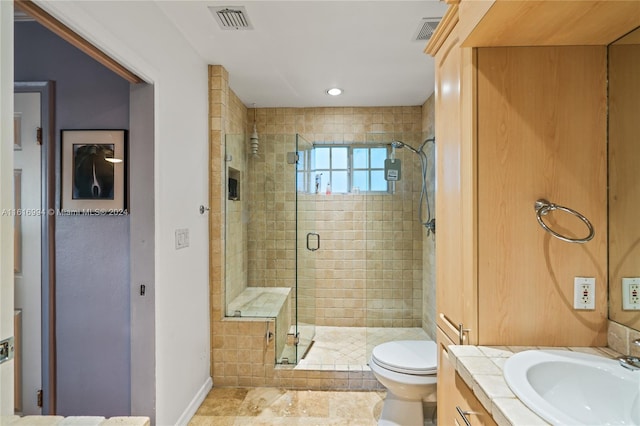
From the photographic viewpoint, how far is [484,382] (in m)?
0.95

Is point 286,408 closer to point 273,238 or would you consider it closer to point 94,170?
point 273,238

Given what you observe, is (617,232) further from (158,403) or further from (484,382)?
(158,403)

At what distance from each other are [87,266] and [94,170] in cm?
55

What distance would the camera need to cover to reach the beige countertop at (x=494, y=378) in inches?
31.4

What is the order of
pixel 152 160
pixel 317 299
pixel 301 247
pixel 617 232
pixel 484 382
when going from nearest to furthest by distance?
1. pixel 484 382
2. pixel 617 232
3. pixel 152 160
4. pixel 301 247
5. pixel 317 299

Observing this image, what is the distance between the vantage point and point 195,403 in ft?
7.52

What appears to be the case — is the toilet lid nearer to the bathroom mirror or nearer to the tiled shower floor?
the tiled shower floor

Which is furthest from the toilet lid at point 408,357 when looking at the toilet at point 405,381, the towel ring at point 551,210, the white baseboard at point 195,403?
the white baseboard at point 195,403

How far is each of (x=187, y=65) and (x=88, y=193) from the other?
3.36ft

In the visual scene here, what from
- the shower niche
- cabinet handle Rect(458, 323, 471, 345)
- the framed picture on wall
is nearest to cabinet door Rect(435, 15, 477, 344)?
cabinet handle Rect(458, 323, 471, 345)

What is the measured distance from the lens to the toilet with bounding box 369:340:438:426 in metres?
1.96

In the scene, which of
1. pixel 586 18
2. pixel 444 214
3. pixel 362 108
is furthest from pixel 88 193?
pixel 362 108

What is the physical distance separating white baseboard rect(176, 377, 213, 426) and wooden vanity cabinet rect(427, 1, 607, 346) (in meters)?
1.88
